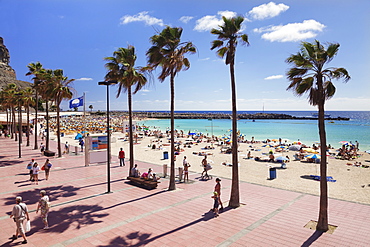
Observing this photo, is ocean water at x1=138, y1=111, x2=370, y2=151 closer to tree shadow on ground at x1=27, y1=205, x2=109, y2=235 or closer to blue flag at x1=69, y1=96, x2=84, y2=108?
blue flag at x1=69, y1=96, x2=84, y2=108

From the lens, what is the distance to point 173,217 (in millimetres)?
9719

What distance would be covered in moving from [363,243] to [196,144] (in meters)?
31.5

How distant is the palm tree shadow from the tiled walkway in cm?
3

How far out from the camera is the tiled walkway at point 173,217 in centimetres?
784

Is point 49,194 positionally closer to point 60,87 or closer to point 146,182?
point 146,182

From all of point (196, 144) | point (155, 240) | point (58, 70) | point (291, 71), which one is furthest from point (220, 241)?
point (196, 144)

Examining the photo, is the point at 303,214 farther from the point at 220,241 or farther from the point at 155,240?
the point at 155,240

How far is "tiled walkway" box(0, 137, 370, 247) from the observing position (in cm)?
784

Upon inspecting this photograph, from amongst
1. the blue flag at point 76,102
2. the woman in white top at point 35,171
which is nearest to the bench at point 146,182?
the woman in white top at point 35,171

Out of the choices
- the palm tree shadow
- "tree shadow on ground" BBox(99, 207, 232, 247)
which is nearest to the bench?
"tree shadow on ground" BBox(99, 207, 232, 247)

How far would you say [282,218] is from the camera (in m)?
9.61

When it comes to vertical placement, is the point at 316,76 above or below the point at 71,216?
above

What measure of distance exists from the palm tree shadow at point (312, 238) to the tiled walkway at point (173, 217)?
3 cm

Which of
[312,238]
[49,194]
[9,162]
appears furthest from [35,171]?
[312,238]
